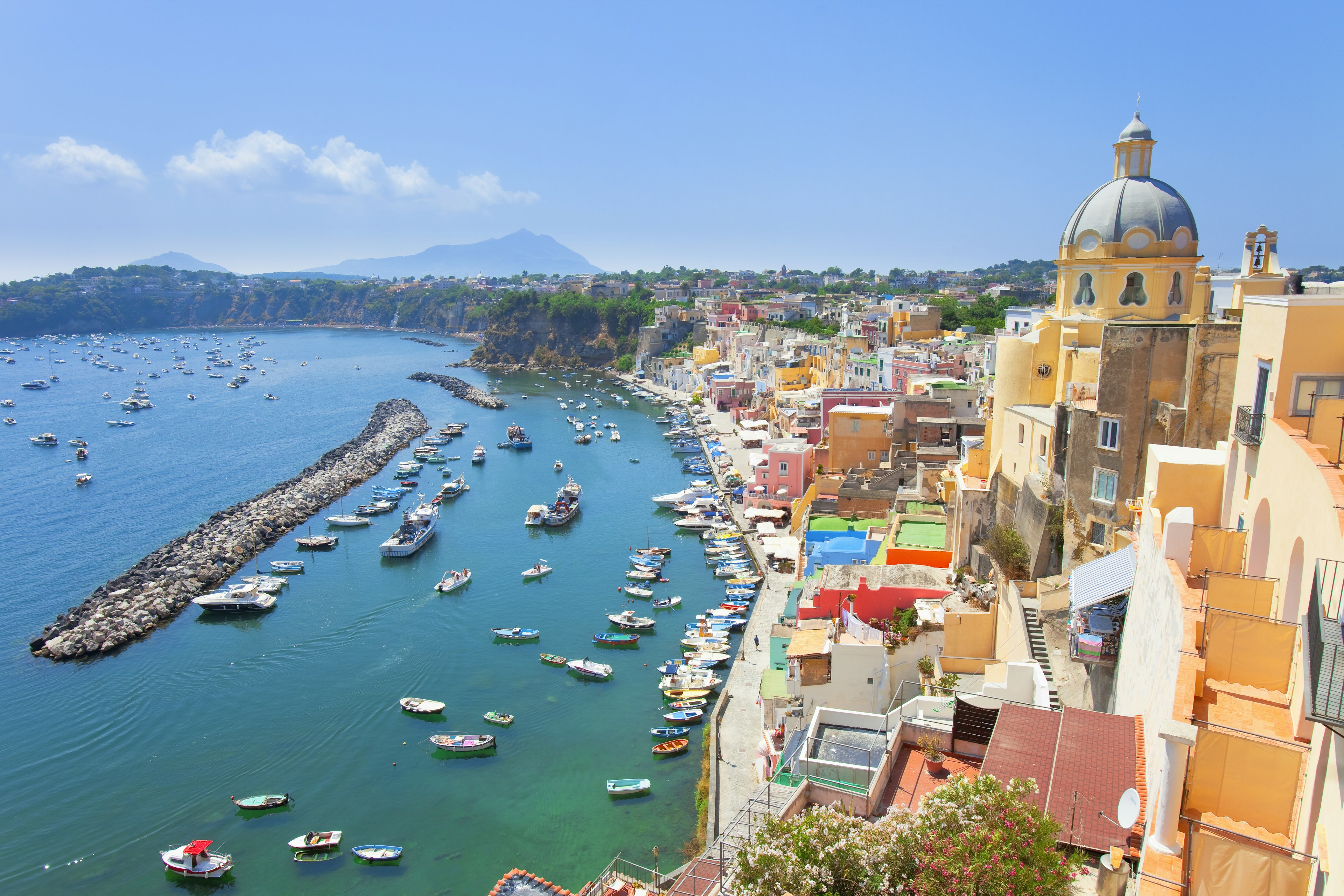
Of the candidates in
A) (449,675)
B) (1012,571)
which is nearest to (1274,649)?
(1012,571)

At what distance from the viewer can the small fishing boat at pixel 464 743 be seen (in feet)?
62.1

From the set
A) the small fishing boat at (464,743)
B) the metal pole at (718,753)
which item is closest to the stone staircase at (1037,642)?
the metal pole at (718,753)

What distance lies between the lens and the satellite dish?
242 inches

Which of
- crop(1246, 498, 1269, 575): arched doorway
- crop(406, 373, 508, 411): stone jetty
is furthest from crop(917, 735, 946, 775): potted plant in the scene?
crop(406, 373, 508, 411): stone jetty

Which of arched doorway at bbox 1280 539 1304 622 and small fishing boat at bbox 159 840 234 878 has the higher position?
arched doorway at bbox 1280 539 1304 622

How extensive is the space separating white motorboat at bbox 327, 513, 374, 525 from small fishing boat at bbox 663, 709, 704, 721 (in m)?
21.5

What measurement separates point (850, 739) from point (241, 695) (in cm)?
1777

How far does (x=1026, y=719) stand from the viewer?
8.66m

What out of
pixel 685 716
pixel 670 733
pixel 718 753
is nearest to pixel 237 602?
pixel 670 733

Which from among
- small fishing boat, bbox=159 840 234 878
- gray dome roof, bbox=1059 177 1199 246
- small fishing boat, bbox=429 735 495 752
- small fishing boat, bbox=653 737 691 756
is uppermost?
gray dome roof, bbox=1059 177 1199 246

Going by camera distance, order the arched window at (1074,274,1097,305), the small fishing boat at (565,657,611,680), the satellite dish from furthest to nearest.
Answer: the small fishing boat at (565,657,611,680) < the arched window at (1074,274,1097,305) < the satellite dish

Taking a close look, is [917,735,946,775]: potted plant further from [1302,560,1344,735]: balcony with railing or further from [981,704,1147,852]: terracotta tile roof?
[1302,560,1344,735]: balcony with railing

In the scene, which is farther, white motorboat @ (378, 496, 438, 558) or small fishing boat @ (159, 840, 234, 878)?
white motorboat @ (378, 496, 438, 558)

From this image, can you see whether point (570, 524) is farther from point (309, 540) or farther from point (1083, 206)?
point (1083, 206)
